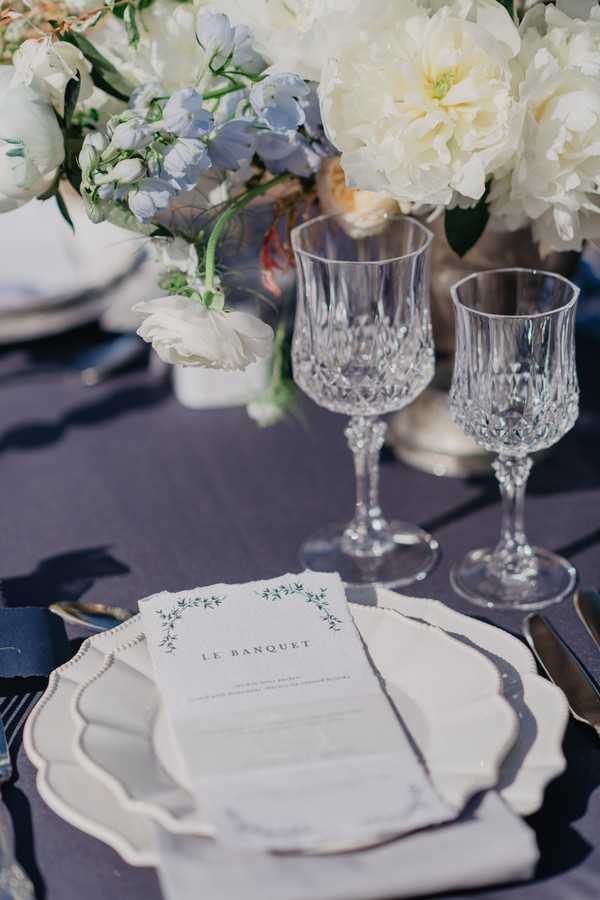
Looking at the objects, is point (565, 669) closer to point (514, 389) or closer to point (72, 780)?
point (514, 389)

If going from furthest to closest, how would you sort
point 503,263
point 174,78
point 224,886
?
point 503,263 < point 174,78 < point 224,886

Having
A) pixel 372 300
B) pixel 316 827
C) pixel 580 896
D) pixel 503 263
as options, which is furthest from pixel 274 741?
pixel 503 263

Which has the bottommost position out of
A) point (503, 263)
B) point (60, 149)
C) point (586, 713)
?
point (586, 713)

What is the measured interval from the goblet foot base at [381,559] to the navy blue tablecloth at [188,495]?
0.05ft

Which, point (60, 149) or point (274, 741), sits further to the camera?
point (60, 149)

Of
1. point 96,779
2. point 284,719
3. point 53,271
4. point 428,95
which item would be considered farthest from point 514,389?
point 53,271

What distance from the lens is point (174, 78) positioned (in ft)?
3.28

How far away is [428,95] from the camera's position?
0.88 m

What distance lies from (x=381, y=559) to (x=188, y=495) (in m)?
0.22

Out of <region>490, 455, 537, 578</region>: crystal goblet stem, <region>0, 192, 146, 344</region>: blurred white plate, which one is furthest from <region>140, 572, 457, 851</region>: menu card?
<region>0, 192, 146, 344</region>: blurred white plate

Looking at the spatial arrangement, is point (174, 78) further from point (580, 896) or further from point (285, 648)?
point (580, 896)

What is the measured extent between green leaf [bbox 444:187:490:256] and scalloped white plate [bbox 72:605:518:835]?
334 mm

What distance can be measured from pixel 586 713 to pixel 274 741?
24 centimetres

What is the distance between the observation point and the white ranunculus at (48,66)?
36.2 inches
